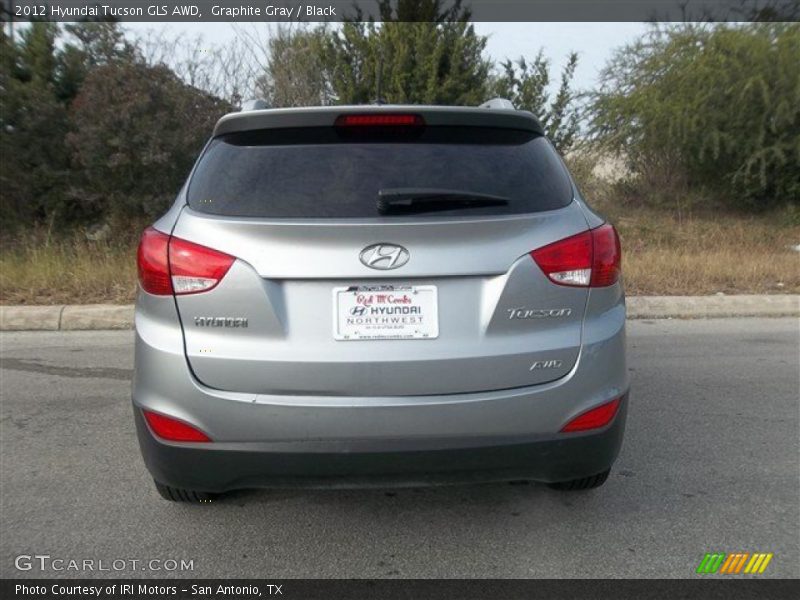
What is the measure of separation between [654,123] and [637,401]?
10878 mm

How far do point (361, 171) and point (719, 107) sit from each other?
13297 millimetres

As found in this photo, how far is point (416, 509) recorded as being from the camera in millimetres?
3068

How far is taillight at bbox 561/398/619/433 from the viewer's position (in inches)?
94.8

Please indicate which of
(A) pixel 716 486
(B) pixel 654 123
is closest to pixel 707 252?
(B) pixel 654 123

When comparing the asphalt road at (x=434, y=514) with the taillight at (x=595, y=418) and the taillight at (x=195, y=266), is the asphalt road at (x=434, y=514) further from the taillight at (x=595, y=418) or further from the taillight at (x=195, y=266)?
the taillight at (x=195, y=266)

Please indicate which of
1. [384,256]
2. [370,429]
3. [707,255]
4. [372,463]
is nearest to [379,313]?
[384,256]

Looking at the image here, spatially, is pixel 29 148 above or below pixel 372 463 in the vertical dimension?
below

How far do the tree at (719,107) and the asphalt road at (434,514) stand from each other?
10.7 metres

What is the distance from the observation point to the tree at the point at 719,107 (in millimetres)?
13047

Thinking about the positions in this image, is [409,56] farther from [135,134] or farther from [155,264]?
[155,264]

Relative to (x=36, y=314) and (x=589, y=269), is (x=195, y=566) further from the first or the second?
(x=36, y=314)

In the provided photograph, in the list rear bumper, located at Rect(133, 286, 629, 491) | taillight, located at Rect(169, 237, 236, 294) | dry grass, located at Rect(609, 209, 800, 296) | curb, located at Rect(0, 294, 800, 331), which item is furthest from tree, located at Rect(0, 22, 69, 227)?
rear bumper, located at Rect(133, 286, 629, 491)

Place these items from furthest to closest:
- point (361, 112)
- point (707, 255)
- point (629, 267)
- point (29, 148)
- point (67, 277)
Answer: point (29, 148) < point (707, 255) < point (629, 267) < point (67, 277) < point (361, 112)

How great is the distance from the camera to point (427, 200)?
2.41m
